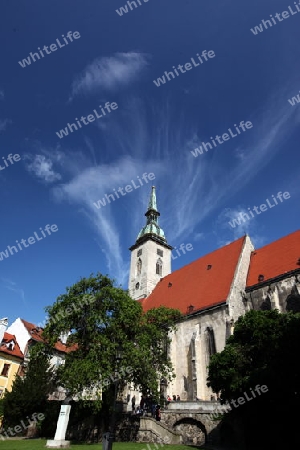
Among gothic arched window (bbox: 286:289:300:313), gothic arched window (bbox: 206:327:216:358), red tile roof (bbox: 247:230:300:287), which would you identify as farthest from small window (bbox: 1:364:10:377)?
gothic arched window (bbox: 286:289:300:313)

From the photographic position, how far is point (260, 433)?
50.8 feet

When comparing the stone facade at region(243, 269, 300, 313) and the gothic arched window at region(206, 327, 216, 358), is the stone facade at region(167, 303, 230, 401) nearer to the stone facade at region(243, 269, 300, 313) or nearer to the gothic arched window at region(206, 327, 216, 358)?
the gothic arched window at region(206, 327, 216, 358)

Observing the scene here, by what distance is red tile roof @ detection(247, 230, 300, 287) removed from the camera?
25.4 metres

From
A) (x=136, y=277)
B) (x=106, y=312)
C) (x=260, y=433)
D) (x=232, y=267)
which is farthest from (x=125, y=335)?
(x=136, y=277)

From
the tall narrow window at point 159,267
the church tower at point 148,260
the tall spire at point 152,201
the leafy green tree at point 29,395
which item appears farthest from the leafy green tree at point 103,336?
the tall spire at point 152,201

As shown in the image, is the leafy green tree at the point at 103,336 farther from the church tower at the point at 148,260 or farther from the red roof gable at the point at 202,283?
the church tower at the point at 148,260

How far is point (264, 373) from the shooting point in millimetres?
13984

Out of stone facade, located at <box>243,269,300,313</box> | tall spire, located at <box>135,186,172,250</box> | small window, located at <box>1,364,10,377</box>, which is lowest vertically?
small window, located at <box>1,364,10,377</box>

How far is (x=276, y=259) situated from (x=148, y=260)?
61.6 feet

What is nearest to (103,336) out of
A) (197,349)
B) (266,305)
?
(197,349)

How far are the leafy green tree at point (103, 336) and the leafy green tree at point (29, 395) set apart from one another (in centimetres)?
328

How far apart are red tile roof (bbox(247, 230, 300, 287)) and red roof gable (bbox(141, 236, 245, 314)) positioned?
70.1 inches

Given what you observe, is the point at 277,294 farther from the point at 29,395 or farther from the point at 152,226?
the point at 152,226

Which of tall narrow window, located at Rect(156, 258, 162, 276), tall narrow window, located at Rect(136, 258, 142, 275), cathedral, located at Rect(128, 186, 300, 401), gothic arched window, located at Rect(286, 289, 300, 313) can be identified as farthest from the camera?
tall narrow window, located at Rect(136, 258, 142, 275)
